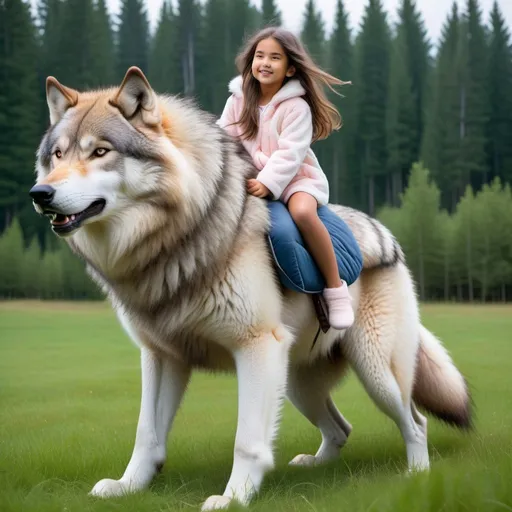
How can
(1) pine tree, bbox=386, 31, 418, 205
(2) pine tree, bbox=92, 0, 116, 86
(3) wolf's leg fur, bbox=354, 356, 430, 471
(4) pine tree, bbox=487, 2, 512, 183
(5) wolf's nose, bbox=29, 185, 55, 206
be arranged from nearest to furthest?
(5) wolf's nose, bbox=29, 185, 55, 206 < (3) wolf's leg fur, bbox=354, 356, 430, 471 < (4) pine tree, bbox=487, 2, 512, 183 < (2) pine tree, bbox=92, 0, 116, 86 < (1) pine tree, bbox=386, 31, 418, 205

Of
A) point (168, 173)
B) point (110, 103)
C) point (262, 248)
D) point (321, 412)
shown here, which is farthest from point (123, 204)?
point (321, 412)

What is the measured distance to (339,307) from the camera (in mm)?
3148

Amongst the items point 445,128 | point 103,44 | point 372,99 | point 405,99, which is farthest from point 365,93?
point 103,44

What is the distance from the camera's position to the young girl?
3.05 metres

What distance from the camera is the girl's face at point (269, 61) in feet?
10.2

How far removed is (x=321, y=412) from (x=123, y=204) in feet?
5.38

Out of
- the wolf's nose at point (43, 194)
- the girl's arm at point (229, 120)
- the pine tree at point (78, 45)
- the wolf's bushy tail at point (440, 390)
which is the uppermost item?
the pine tree at point (78, 45)

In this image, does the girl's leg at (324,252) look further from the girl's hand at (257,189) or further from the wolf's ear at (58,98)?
the wolf's ear at (58,98)

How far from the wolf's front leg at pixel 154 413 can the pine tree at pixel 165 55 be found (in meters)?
10.4

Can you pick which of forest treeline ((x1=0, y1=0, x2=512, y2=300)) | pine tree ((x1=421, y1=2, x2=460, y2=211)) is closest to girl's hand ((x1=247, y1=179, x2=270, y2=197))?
forest treeline ((x1=0, y1=0, x2=512, y2=300))

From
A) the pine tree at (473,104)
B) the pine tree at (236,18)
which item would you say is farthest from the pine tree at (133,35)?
the pine tree at (473,104)

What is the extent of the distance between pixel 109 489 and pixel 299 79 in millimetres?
1804

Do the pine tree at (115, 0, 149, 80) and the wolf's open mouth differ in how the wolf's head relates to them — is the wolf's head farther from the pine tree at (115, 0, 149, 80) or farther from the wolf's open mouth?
the pine tree at (115, 0, 149, 80)

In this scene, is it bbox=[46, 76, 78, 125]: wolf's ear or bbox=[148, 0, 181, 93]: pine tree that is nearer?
bbox=[46, 76, 78, 125]: wolf's ear
